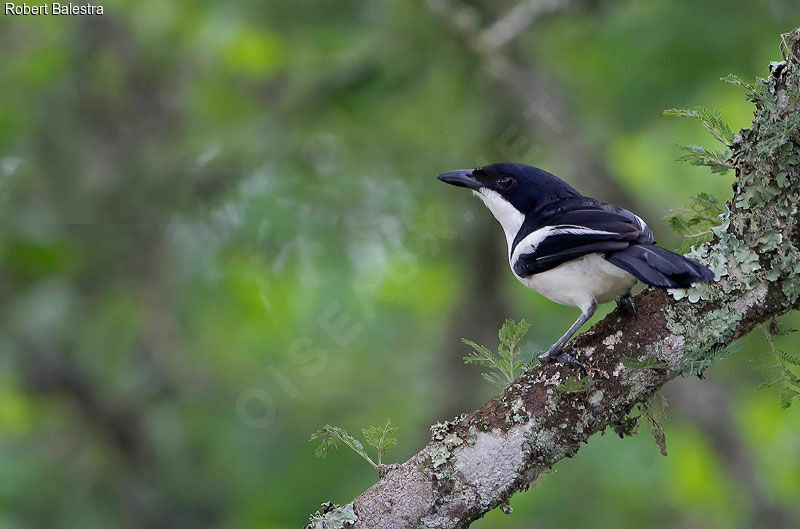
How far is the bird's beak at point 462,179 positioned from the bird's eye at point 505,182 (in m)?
0.10

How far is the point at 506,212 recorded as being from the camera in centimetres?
350

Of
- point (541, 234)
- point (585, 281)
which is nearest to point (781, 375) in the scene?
point (585, 281)

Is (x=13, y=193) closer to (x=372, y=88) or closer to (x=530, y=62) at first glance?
(x=372, y=88)

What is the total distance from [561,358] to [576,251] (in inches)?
23.7

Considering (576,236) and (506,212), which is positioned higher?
(506,212)

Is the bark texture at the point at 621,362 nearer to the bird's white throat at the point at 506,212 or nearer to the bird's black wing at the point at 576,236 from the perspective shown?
the bird's black wing at the point at 576,236

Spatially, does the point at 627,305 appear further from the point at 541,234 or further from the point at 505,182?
the point at 505,182

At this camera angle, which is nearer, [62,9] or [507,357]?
[507,357]

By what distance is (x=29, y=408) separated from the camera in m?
6.21

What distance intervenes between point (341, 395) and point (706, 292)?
4898 millimetres

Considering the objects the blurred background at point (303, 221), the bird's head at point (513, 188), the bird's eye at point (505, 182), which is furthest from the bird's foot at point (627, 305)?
the blurred background at point (303, 221)

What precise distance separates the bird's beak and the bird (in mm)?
137

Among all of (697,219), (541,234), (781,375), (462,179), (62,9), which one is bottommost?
(781,375)

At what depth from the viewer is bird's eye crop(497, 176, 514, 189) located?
348cm
